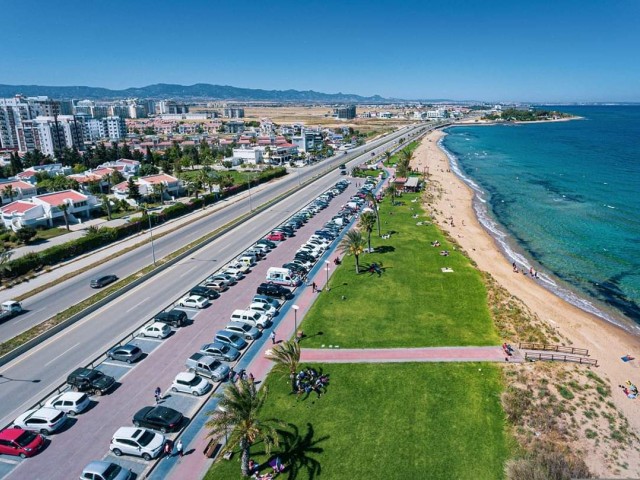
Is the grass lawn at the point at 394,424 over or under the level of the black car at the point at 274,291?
under

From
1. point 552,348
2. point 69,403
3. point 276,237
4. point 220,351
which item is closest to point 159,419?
point 69,403

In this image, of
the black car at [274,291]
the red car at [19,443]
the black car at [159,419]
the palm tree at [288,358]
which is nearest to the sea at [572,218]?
the black car at [274,291]

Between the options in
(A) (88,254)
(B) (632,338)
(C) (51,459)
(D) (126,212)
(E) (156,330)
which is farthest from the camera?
(D) (126,212)

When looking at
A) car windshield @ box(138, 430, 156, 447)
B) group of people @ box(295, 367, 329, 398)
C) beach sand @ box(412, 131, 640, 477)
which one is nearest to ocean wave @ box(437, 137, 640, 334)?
beach sand @ box(412, 131, 640, 477)

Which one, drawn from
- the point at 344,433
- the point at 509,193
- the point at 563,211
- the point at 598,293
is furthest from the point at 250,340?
the point at 509,193

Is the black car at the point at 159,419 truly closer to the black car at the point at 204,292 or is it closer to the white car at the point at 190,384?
the white car at the point at 190,384

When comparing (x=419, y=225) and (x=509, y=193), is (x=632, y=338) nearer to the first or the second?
(x=419, y=225)
